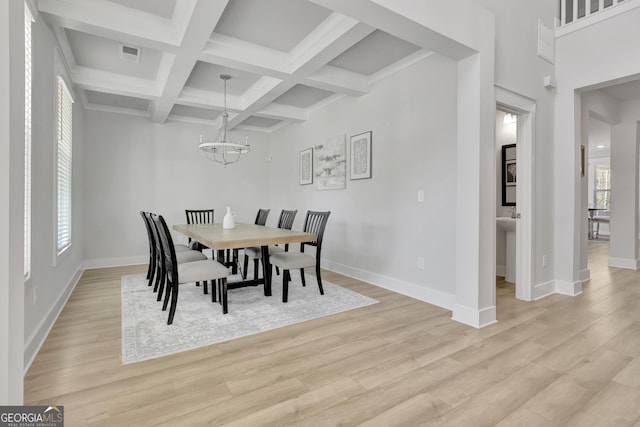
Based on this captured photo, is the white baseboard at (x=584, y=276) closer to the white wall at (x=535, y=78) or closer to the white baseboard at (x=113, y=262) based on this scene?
Answer: the white wall at (x=535, y=78)

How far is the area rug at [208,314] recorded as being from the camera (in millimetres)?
2344

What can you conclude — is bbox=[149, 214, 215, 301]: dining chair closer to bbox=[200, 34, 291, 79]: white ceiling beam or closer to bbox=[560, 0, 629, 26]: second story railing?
bbox=[200, 34, 291, 79]: white ceiling beam

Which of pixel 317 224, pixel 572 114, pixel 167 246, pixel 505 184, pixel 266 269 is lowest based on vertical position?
pixel 266 269

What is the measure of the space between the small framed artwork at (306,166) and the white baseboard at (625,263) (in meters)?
5.01

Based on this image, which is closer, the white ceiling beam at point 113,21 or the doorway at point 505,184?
the white ceiling beam at point 113,21

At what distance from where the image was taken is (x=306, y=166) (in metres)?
5.52

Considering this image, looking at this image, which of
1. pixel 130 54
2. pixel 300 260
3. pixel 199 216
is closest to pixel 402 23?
pixel 300 260

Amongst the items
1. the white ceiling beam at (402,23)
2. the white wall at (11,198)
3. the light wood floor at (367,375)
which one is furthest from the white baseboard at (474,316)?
the white wall at (11,198)

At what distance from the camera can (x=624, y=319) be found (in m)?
2.75

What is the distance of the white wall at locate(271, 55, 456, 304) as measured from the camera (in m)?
3.19

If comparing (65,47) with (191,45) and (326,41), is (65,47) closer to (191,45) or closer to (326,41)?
(191,45)

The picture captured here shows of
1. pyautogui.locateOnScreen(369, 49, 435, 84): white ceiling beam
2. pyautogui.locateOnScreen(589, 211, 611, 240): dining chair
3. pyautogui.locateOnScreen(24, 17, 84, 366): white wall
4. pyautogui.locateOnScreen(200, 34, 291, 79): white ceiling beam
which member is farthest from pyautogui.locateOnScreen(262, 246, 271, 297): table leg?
pyautogui.locateOnScreen(589, 211, 611, 240): dining chair

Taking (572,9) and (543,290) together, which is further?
(572,9)

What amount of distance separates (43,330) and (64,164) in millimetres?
1878
